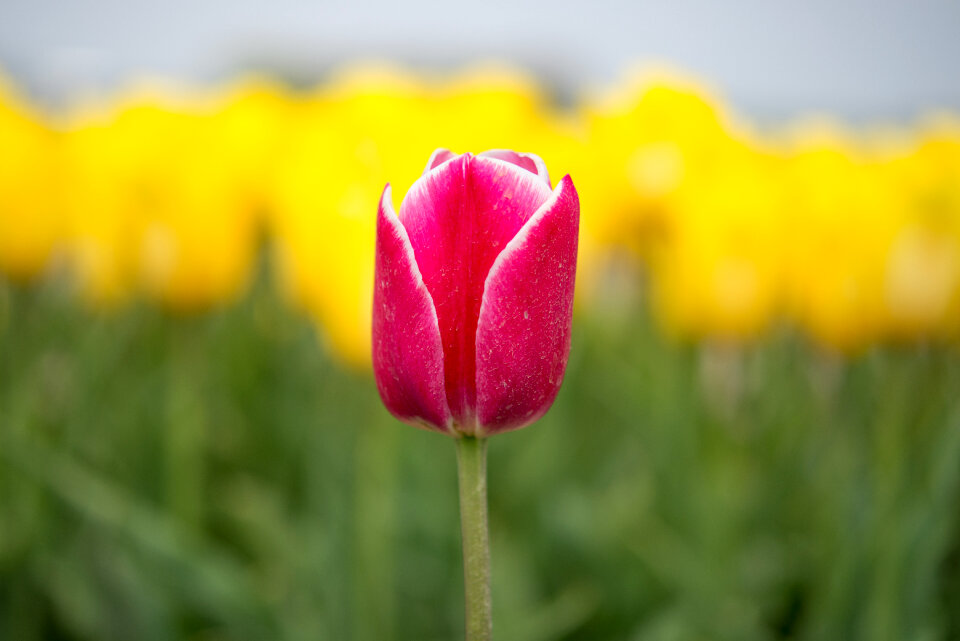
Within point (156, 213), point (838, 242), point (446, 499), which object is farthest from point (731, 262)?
point (156, 213)

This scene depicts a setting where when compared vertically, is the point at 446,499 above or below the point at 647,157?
below

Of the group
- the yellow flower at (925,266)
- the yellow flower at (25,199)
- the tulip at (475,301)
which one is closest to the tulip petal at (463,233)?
the tulip at (475,301)

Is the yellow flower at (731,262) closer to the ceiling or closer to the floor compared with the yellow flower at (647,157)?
closer to the floor

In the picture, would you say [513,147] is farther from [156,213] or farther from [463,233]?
[463,233]

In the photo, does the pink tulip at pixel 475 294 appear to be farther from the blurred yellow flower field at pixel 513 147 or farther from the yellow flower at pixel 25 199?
the yellow flower at pixel 25 199

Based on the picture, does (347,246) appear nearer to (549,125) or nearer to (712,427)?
(712,427)

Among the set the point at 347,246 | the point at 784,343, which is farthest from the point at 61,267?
the point at 784,343

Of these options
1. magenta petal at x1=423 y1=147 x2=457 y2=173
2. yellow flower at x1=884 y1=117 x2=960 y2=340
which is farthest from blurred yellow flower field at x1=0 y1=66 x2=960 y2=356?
magenta petal at x1=423 y1=147 x2=457 y2=173
